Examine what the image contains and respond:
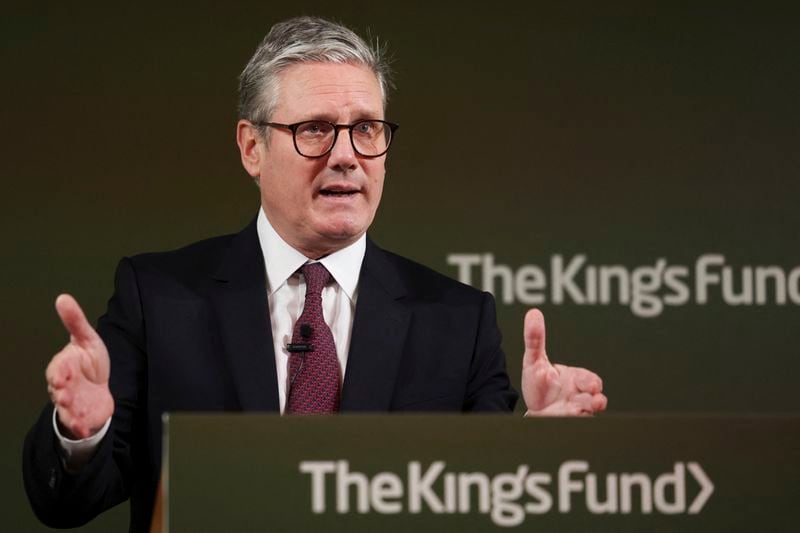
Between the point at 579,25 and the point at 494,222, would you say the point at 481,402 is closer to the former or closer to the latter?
the point at 494,222

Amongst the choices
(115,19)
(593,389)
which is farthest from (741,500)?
(115,19)

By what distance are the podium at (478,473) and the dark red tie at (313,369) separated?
2.38 feet

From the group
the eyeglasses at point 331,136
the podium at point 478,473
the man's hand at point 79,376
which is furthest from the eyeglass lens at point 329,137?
the podium at point 478,473

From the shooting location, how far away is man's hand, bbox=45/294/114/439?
1.66m

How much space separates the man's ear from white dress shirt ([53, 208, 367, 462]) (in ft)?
0.45

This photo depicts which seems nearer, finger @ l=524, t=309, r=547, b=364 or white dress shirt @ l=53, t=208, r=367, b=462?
finger @ l=524, t=309, r=547, b=364

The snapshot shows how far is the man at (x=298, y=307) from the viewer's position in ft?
6.96

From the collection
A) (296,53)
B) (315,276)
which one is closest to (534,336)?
(315,276)

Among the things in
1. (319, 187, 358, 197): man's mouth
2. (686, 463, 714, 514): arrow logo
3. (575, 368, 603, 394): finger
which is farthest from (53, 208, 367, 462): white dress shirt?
(686, 463, 714, 514): arrow logo

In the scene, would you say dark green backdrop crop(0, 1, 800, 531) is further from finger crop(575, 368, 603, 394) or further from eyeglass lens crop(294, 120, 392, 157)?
finger crop(575, 368, 603, 394)

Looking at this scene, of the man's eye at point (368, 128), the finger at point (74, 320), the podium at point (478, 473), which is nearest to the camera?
the podium at point (478, 473)

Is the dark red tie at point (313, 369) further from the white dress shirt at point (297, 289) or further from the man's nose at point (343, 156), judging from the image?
the man's nose at point (343, 156)

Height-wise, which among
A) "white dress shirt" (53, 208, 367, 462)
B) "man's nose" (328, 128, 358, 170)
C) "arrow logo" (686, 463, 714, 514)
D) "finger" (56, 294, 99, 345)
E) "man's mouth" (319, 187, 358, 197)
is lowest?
"arrow logo" (686, 463, 714, 514)

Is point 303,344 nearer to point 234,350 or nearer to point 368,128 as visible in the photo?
point 234,350
